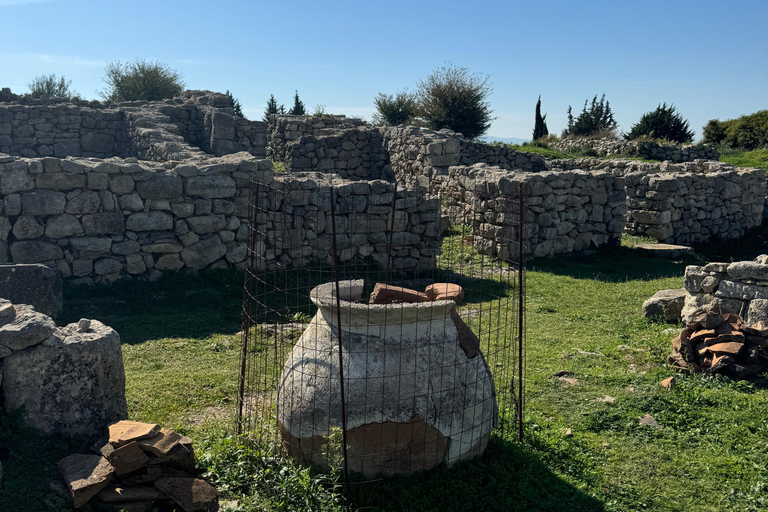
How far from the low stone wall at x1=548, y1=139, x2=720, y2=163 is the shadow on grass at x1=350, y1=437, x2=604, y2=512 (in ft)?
70.8

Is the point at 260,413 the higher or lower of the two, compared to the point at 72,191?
lower

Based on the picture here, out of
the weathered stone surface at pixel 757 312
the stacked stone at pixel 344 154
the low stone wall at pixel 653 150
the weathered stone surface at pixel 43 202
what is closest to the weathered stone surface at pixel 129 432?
the weathered stone surface at pixel 43 202

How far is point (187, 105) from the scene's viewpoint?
17922 mm

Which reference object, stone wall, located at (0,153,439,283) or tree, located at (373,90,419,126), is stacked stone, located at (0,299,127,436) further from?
tree, located at (373,90,419,126)

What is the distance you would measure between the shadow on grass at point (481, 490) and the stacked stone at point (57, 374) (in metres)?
2.11

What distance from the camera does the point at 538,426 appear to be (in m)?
5.53

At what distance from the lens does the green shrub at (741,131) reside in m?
29.8

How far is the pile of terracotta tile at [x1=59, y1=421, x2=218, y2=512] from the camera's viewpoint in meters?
3.96

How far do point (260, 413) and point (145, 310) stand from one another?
3874mm

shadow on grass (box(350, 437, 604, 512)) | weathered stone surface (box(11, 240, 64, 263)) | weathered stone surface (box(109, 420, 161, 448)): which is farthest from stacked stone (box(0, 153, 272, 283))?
shadow on grass (box(350, 437, 604, 512))

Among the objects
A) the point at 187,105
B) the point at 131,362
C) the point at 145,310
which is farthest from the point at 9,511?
the point at 187,105

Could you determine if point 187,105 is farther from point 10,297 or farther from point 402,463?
point 402,463

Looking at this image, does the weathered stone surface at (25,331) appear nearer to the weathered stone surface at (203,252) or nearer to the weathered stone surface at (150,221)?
the weathered stone surface at (150,221)

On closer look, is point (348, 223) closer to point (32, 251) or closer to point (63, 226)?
point (63, 226)
